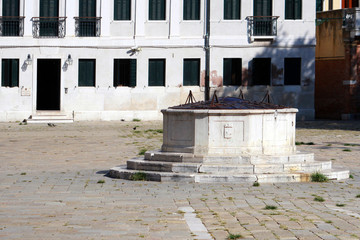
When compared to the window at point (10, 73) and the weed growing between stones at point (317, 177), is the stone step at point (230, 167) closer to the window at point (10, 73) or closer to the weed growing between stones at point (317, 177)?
the weed growing between stones at point (317, 177)

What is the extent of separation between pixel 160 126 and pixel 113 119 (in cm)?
429

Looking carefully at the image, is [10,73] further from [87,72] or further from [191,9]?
[191,9]

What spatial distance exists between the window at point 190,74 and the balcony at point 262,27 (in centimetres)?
298

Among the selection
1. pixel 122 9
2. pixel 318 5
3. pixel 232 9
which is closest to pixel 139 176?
pixel 122 9

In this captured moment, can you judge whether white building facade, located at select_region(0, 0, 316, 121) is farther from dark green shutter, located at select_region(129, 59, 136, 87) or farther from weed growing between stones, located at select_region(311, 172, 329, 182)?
weed growing between stones, located at select_region(311, 172, 329, 182)

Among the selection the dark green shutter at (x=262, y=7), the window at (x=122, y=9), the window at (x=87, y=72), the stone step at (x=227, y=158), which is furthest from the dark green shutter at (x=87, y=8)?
the stone step at (x=227, y=158)

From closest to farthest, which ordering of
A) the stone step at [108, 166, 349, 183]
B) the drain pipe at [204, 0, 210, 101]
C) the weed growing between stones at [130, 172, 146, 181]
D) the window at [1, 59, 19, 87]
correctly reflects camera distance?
the stone step at [108, 166, 349, 183], the weed growing between stones at [130, 172, 146, 181], the drain pipe at [204, 0, 210, 101], the window at [1, 59, 19, 87]

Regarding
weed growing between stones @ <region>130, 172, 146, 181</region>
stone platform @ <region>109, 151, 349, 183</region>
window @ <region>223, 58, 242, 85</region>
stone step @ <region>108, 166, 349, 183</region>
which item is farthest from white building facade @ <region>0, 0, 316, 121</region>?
stone step @ <region>108, 166, 349, 183</region>

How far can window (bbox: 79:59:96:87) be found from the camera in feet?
121

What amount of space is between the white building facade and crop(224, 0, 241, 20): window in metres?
0.05

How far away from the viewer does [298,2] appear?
3712 centimetres

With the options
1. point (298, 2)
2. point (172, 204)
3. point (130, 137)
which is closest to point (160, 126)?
point (130, 137)

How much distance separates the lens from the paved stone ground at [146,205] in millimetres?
9328

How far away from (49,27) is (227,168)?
947 inches
